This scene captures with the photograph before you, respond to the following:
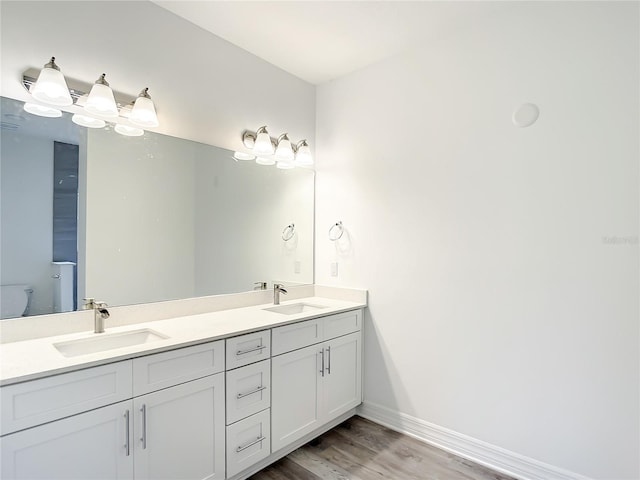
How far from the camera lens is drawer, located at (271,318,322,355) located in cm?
207

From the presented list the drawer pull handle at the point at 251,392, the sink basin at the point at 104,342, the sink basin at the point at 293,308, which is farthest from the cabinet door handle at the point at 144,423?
the sink basin at the point at 293,308

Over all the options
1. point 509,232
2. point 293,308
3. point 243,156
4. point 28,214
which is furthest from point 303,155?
point 28,214

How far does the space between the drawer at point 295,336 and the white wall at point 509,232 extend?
57 cm

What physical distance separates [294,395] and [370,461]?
2.00 feet

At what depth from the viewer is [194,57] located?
7.46 feet

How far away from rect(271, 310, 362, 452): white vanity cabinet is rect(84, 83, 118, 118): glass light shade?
1478 millimetres

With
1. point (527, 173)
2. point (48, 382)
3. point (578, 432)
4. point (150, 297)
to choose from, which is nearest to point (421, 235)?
point (527, 173)

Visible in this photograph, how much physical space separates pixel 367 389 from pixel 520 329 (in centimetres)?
122

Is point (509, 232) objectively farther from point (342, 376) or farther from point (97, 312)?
point (97, 312)

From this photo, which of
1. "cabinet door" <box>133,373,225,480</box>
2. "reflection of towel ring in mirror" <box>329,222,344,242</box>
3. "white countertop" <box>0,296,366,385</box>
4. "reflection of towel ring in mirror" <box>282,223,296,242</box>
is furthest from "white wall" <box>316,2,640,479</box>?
"cabinet door" <box>133,373,225,480</box>

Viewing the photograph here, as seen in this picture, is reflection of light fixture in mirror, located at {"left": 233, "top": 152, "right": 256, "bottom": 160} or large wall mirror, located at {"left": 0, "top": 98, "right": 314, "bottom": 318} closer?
large wall mirror, located at {"left": 0, "top": 98, "right": 314, "bottom": 318}

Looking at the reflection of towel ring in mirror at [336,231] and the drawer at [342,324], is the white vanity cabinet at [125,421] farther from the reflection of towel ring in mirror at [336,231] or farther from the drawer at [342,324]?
the reflection of towel ring in mirror at [336,231]

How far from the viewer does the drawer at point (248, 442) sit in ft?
6.03

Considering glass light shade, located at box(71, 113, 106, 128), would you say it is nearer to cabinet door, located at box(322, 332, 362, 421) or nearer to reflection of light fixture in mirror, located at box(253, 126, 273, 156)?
reflection of light fixture in mirror, located at box(253, 126, 273, 156)
